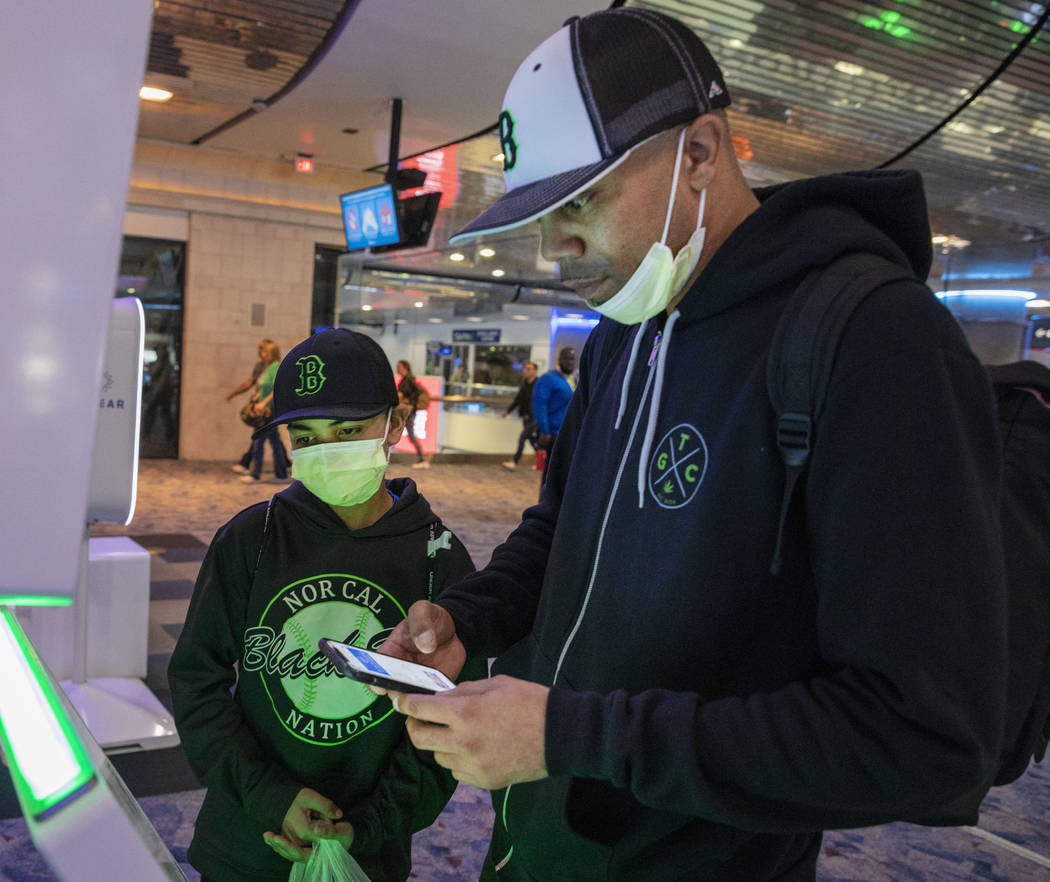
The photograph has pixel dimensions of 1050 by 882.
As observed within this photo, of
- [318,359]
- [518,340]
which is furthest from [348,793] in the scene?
[518,340]

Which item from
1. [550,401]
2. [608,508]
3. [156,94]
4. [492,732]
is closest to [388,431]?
[608,508]

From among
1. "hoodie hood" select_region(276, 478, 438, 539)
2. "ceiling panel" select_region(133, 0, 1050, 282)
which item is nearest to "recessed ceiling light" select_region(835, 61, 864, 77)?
"ceiling panel" select_region(133, 0, 1050, 282)

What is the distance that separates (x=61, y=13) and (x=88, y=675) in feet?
13.6

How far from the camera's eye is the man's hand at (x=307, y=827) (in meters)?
1.48

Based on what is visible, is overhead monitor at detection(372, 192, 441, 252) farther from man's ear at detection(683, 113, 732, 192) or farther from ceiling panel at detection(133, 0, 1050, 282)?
man's ear at detection(683, 113, 732, 192)

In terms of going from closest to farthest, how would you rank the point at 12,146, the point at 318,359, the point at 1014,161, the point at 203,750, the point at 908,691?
1. the point at 12,146
2. the point at 908,691
3. the point at 203,750
4. the point at 318,359
5. the point at 1014,161

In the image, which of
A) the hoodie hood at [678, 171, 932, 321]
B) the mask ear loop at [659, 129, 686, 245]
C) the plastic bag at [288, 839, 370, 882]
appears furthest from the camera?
the plastic bag at [288, 839, 370, 882]

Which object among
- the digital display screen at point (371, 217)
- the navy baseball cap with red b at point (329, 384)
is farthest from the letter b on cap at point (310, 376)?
the digital display screen at point (371, 217)

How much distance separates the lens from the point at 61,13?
16.7 inches

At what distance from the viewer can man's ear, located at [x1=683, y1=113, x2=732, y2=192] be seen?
97 centimetres

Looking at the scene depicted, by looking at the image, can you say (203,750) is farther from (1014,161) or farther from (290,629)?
(1014,161)

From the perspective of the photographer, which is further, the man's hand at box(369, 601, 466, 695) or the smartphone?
the man's hand at box(369, 601, 466, 695)

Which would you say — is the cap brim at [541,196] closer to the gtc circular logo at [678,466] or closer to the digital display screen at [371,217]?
the gtc circular logo at [678,466]

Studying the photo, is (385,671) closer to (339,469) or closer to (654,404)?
(654,404)
